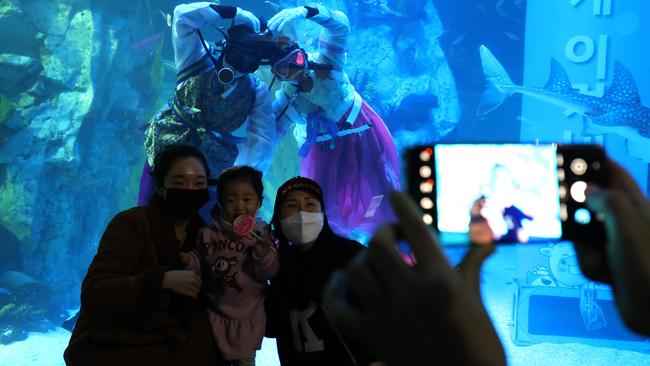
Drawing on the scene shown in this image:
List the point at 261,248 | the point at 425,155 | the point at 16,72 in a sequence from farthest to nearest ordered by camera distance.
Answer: the point at 16,72, the point at 261,248, the point at 425,155

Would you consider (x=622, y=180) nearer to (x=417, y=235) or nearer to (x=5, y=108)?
(x=417, y=235)

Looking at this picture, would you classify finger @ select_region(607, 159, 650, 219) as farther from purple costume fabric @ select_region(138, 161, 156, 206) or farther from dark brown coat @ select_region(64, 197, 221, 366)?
purple costume fabric @ select_region(138, 161, 156, 206)

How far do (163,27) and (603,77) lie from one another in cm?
603

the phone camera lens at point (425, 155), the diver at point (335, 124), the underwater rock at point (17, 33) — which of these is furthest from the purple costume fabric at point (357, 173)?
the underwater rock at point (17, 33)

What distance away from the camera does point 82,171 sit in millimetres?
7641

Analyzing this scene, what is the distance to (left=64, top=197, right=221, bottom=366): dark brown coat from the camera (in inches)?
66.9

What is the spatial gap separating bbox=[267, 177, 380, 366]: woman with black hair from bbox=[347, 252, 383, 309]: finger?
132cm

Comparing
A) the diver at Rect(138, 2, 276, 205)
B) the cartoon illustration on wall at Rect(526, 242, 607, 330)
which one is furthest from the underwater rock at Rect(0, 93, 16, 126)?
the cartoon illustration on wall at Rect(526, 242, 607, 330)

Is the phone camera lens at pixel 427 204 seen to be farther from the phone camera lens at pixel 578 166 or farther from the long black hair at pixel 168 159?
the long black hair at pixel 168 159

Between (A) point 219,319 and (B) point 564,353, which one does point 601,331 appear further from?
(A) point 219,319

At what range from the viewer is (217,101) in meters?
3.73

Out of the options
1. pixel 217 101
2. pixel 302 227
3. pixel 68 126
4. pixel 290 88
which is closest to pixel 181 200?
pixel 302 227

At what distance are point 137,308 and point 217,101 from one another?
221 cm

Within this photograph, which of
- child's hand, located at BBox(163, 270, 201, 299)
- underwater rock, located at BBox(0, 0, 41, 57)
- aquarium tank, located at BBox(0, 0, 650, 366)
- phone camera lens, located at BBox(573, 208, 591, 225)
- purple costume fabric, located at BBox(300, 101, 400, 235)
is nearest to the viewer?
phone camera lens, located at BBox(573, 208, 591, 225)
